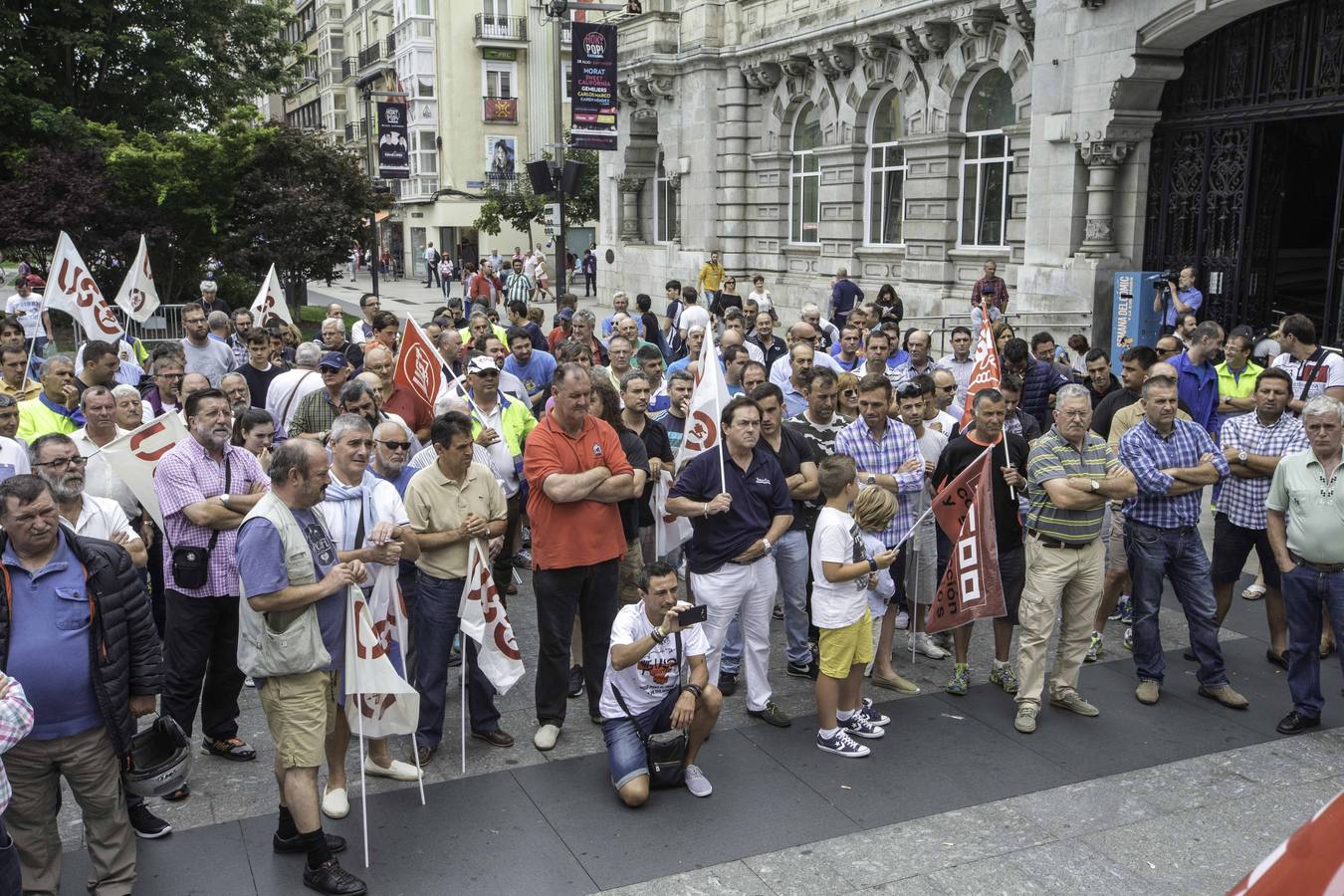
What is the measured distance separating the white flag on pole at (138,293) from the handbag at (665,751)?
11.0 m

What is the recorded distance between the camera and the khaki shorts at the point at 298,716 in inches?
195

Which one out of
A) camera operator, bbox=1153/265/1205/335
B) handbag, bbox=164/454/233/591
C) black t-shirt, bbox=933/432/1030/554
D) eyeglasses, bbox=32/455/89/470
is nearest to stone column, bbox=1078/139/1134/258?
camera operator, bbox=1153/265/1205/335

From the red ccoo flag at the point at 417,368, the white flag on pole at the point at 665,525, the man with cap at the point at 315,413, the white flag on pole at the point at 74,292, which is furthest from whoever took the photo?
the white flag on pole at the point at 74,292

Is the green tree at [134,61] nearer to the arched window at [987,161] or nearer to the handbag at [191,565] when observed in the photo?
the arched window at [987,161]

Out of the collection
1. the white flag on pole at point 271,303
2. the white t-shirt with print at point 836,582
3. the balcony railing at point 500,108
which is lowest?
the white t-shirt with print at point 836,582

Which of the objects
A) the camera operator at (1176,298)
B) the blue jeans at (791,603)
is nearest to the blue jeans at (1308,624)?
the blue jeans at (791,603)

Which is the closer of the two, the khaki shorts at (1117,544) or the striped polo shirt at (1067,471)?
the striped polo shirt at (1067,471)

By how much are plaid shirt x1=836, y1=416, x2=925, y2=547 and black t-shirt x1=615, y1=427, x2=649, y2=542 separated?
1.38m

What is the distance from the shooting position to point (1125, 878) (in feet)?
16.7

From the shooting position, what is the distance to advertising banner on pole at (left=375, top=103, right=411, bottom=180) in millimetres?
30656

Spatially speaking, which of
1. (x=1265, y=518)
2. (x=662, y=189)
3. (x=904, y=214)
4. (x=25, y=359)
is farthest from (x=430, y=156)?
(x=1265, y=518)

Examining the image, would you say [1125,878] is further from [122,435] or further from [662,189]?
[662,189]

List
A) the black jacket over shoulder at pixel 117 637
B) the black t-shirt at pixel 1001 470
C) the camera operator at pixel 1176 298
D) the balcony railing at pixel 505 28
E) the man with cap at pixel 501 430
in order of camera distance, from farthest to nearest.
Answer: the balcony railing at pixel 505 28
the camera operator at pixel 1176 298
the man with cap at pixel 501 430
the black t-shirt at pixel 1001 470
the black jacket over shoulder at pixel 117 637

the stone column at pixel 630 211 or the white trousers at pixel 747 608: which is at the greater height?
the stone column at pixel 630 211
